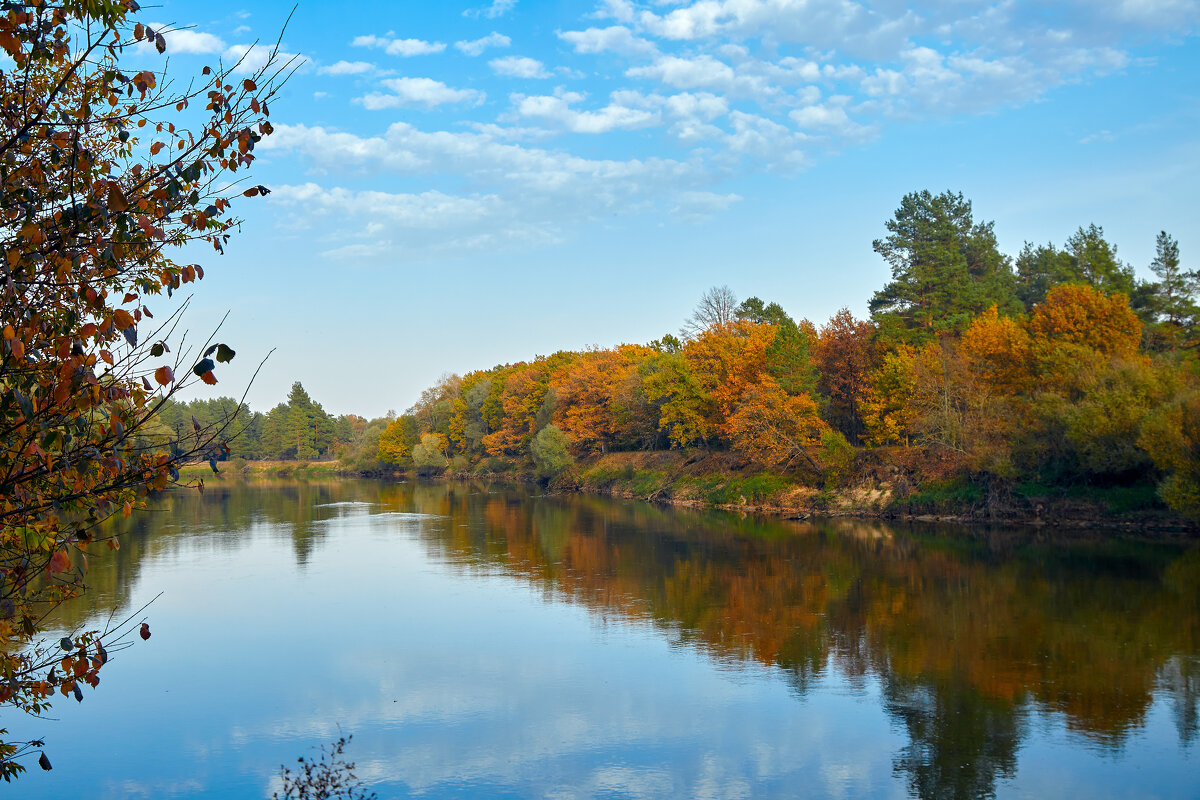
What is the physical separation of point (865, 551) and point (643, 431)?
1295 inches

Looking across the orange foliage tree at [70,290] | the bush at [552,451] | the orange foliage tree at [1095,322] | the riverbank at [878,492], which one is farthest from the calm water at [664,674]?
the bush at [552,451]

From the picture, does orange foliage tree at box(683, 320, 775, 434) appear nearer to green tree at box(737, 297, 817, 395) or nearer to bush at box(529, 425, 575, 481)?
green tree at box(737, 297, 817, 395)

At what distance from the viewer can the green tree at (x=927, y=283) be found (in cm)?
4806

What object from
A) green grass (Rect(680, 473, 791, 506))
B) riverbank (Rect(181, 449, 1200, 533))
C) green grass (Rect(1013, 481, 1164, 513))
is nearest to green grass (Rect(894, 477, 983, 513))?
riverbank (Rect(181, 449, 1200, 533))

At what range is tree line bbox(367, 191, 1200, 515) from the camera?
3083 centimetres

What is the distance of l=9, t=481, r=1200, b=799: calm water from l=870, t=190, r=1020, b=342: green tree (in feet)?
66.3

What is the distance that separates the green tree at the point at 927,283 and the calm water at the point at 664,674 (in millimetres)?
20213

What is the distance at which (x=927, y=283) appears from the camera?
49.5m

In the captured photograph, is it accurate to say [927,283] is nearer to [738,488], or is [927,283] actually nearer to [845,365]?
[845,365]

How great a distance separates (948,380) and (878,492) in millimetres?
6333

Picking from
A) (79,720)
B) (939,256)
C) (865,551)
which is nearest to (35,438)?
(79,720)

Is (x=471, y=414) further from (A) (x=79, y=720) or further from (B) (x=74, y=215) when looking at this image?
(B) (x=74, y=215)

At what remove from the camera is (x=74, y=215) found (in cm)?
454

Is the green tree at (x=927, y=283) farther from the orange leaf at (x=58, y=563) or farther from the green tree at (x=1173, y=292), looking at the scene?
the orange leaf at (x=58, y=563)
